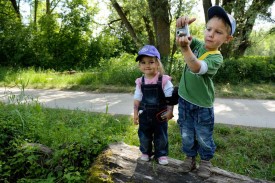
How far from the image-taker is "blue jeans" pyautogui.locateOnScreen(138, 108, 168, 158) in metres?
3.54

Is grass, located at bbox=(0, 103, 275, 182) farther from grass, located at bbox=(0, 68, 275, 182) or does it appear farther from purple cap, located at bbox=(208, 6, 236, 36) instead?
purple cap, located at bbox=(208, 6, 236, 36)

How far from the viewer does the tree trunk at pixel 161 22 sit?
12.9 m

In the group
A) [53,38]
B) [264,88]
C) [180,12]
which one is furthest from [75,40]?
[264,88]

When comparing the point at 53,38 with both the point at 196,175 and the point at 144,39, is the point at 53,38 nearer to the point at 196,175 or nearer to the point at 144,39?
the point at 144,39

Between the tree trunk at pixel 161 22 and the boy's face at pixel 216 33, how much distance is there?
10131 millimetres

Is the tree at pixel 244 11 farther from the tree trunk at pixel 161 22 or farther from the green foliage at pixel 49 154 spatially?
the green foliage at pixel 49 154

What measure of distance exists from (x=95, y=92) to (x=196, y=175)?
7.75 m

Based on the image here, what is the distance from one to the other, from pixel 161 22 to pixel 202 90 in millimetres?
10988

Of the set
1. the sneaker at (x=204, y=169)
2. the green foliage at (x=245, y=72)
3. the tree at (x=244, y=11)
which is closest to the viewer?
the sneaker at (x=204, y=169)

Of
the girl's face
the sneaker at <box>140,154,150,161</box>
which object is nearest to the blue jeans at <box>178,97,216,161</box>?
the girl's face

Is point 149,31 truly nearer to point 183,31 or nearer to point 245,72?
point 245,72

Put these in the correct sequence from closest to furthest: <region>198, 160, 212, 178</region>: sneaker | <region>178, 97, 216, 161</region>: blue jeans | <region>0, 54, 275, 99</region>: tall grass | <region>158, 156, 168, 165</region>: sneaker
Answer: <region>178, 97, 216, 161</region>: blue jeans < <region>198, 160, 212, 178</region>: sneaker < <region>158, 156, 168, 165</region>: sneaker < <region>0, 54, 275, 99</region>: tall grass

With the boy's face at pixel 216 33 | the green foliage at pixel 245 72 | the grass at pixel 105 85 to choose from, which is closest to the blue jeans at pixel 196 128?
the boy's face at pixel 216 33

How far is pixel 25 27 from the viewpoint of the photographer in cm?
1892
